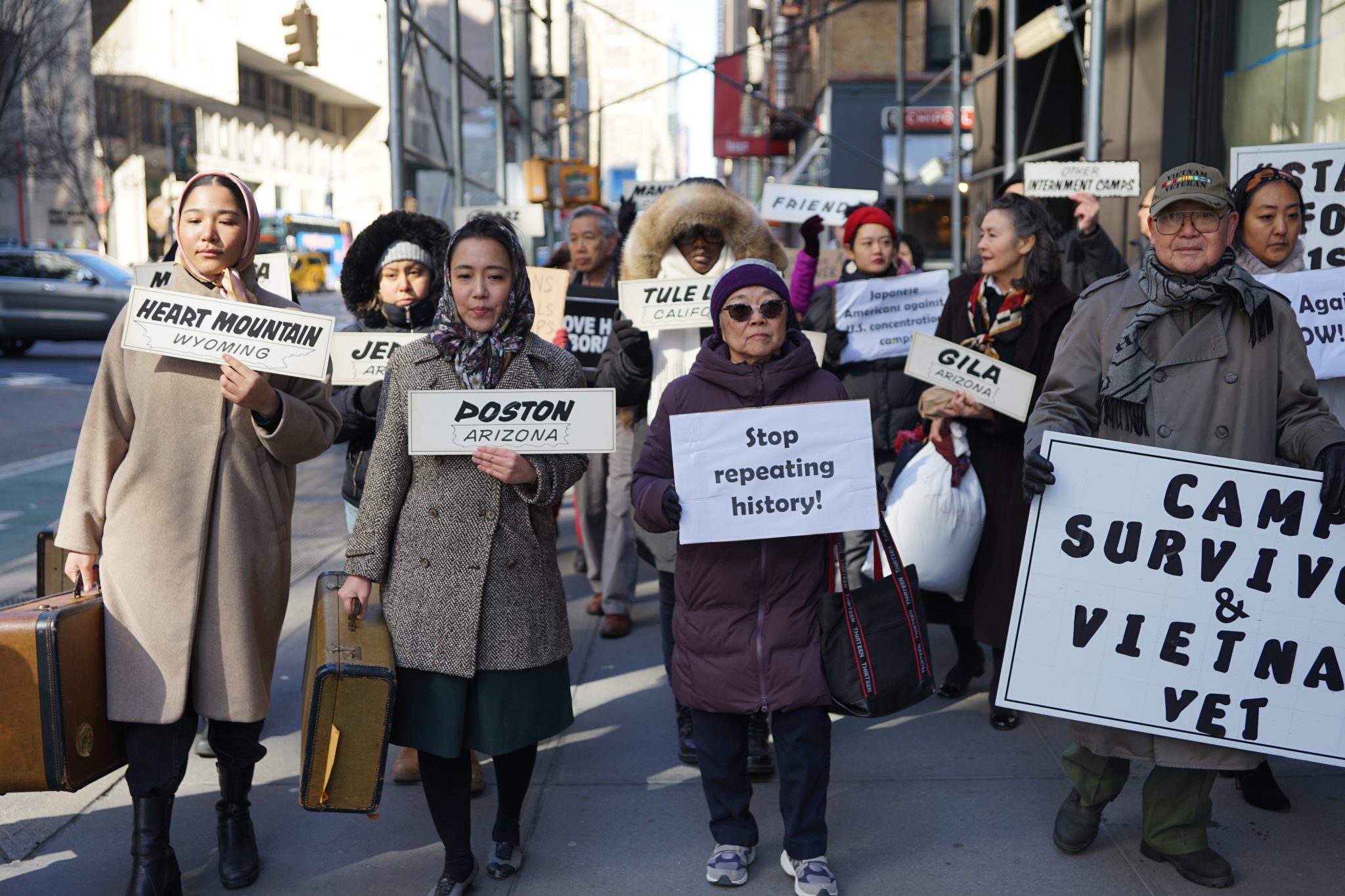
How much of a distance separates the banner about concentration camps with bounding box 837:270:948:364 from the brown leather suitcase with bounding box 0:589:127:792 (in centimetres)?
345

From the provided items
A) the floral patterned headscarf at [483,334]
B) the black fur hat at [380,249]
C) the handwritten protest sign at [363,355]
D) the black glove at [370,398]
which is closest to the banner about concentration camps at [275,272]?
the black fur hat at [380,249]

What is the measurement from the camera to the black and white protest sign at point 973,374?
4.72m

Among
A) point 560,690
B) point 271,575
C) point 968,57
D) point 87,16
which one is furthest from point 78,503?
point 87,16

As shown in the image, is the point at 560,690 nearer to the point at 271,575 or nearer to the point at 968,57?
the point at 271,575

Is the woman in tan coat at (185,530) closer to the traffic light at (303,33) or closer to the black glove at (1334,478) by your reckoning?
the black glove at (1334,478)

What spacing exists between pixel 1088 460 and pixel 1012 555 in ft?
4.78

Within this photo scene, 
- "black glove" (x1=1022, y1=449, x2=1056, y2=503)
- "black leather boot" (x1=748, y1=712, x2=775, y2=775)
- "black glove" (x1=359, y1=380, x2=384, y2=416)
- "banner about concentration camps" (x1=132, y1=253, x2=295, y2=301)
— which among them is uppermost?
"banner about concentration camps" (x1=132, y1=253, x2=295, y2=301)

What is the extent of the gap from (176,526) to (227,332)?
558 millimetres

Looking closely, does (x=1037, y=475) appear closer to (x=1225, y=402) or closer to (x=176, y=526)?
(x=1225, y=402)

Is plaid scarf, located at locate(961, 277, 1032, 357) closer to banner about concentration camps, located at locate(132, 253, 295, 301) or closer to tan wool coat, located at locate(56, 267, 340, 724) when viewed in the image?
tan wool coat, located at locate(56, 267, 340, 724)

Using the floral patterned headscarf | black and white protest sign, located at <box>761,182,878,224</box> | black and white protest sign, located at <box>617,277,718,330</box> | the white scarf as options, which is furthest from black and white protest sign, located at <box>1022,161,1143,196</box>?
the floral patterned headscarf

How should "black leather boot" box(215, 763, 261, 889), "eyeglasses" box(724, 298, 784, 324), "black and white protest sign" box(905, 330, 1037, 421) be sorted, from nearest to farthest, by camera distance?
1. "eyeglasses" box(724, 298, 784, 324)
2. "black leather boot" box(215, 763, 261, 889)
3. "black and white protest sign" box(905, 330, 1037, 421)

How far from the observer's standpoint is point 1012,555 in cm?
504

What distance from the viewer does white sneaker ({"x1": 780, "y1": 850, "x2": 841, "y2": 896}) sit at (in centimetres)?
359
